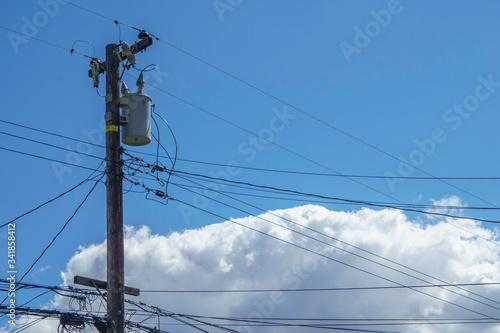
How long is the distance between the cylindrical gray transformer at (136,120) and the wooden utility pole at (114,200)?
183 millimetres

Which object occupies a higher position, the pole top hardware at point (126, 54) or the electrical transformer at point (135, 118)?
the pole top hardware at point (126, 54)

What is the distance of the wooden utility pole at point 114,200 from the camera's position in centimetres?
1303

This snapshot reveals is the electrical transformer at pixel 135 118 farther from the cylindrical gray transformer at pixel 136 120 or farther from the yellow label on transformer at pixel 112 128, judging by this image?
the yellow label on transformer at pixel 112 128

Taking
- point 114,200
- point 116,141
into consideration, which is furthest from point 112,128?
point 114,200

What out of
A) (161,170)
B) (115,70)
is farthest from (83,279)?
(115,70)

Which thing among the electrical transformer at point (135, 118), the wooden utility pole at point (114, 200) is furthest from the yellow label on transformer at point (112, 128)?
the electrical transformer at point (135, 118)

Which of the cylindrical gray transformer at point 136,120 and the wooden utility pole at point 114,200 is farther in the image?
the cylindrical gray transformer at point 136,120

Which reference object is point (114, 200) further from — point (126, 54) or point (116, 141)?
point (126, 54)

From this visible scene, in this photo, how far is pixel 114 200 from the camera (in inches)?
534

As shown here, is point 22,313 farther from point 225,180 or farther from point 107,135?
point 225,180

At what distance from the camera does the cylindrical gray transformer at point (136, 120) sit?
560 inches

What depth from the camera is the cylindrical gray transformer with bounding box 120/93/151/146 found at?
14.2m

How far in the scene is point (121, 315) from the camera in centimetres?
1301

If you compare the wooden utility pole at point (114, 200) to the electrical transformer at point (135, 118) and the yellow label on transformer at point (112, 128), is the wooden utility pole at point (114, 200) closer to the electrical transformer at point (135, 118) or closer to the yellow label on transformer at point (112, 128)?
the yellow label on transformer at point (112, 128)
